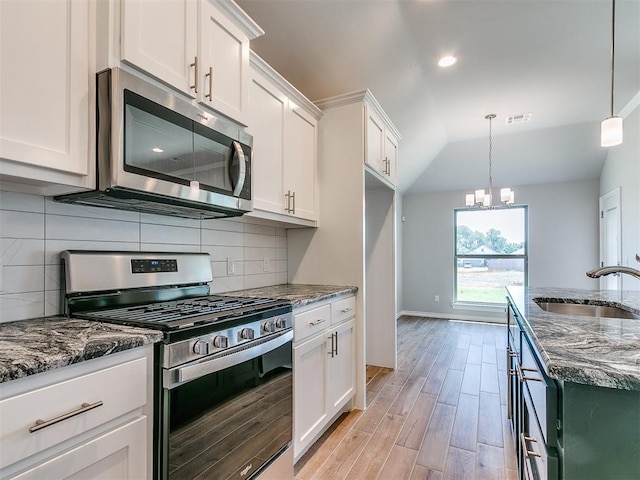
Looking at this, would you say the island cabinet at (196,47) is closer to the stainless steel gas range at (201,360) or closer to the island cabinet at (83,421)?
the stainless steel gas range at (201,360)

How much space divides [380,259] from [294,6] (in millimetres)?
2250

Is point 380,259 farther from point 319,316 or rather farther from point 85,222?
point 85,222

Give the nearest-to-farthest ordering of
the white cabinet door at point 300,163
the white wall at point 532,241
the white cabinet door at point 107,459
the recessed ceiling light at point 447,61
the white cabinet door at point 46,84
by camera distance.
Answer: the white cabinet door at point 107,459, the white cabinet door at point 46,84, the white cabinet door at point 300,163, the recessed ceiling light at point 447,61, the white wall at point 532,241

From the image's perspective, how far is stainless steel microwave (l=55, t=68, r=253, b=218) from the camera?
3.96 feet

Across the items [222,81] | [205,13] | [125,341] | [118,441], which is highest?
[205,13]

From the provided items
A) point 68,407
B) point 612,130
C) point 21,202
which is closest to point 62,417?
point 68,407

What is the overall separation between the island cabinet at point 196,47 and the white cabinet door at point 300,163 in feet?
1.83

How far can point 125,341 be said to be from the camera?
3.24 feet

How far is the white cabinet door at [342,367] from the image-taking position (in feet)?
7.20

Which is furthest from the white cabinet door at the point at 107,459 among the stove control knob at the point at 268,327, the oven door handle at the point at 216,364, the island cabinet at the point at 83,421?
the stove control knob at the point at 268,327

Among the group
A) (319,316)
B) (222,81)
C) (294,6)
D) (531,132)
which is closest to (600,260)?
(531,132)

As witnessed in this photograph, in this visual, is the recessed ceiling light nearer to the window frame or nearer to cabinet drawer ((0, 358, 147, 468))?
cabinet drawer ((0, 358, 147, 468))

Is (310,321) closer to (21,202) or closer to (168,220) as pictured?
(168,220)

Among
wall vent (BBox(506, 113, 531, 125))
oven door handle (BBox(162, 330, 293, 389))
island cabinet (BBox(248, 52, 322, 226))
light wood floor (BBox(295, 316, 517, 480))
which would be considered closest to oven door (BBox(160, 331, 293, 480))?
oven door handle (BBox(162, 330, 293, 389))
